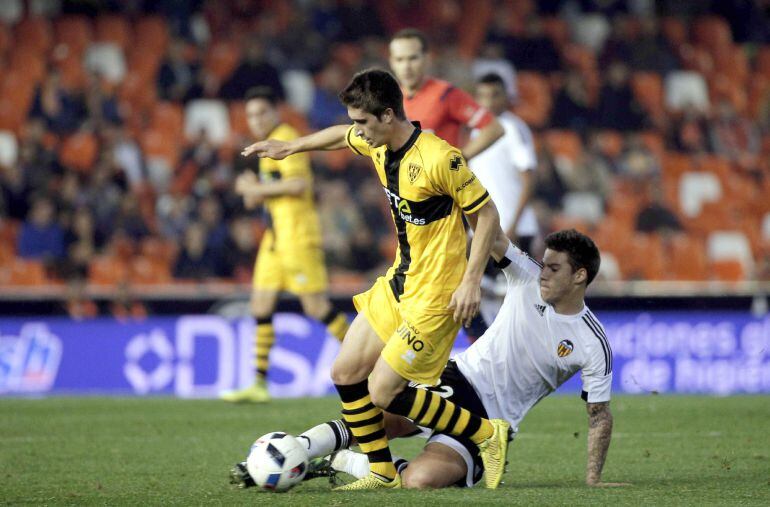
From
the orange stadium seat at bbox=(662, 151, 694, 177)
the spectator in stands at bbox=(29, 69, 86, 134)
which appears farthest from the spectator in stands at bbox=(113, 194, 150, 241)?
the orange stadium seat at bbox=(662, 151, 694, 177)

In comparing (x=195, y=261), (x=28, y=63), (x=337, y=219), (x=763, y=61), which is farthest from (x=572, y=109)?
(x=28, y=63)

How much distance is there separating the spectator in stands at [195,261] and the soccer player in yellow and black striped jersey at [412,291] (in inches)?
321

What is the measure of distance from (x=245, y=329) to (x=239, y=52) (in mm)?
6345

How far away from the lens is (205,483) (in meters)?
5.75

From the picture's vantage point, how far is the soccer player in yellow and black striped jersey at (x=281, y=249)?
10.1 m

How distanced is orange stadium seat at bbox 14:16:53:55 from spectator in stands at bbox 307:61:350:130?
→ 3764mm

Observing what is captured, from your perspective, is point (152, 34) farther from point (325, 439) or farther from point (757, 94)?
point (325, 439)

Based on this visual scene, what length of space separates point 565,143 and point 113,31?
654 centimetres

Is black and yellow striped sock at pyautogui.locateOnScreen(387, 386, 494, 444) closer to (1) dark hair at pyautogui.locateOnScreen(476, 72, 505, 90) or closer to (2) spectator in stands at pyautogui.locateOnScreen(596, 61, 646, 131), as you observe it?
(1) dark hair at pyautogui.locateOnScreen(476, 72, 505, 90)

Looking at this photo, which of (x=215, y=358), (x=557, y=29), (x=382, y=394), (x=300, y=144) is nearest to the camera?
(x=382, y=394)

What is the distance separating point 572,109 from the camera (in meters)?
17.2

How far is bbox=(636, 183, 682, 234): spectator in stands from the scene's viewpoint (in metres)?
15.6

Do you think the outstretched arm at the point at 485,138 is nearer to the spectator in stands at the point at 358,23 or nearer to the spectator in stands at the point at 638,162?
the spectator in stands at the point at 638,162

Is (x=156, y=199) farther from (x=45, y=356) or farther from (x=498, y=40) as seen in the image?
(x=498, y=40)
